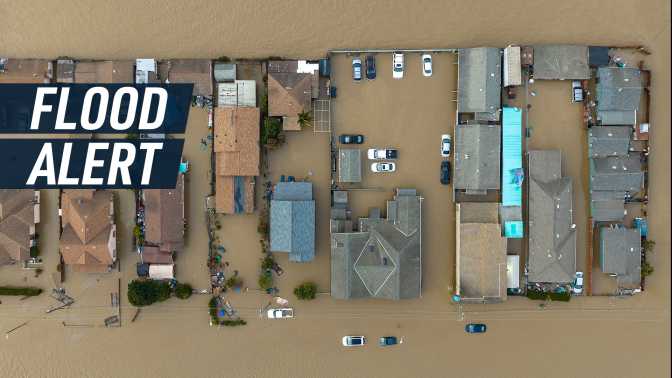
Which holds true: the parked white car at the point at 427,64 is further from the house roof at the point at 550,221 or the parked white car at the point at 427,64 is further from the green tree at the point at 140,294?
the green tree at the point at 140,294

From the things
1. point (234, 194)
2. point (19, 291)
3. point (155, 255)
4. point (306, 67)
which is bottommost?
point (19, 291)

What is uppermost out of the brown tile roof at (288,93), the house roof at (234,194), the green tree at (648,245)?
the brown tile roof at (288,93)

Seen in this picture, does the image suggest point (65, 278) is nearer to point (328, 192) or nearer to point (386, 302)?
point (328, 192)

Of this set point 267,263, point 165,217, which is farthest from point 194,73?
point 267,263

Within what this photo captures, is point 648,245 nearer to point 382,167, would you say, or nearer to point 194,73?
point 382,167

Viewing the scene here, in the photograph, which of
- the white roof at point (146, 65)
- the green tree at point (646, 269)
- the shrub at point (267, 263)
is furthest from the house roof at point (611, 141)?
the white roof at point (146, 65)

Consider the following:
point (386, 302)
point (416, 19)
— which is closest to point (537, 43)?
point (416, 19)

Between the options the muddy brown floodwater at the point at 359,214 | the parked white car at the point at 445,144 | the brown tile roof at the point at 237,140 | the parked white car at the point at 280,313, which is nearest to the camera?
the brown tile roof at the point at 237,140
